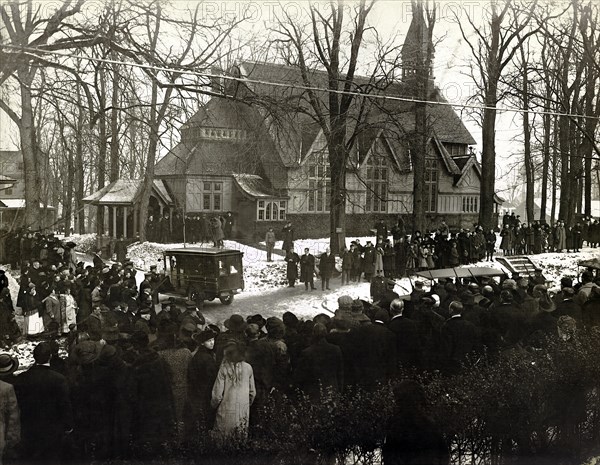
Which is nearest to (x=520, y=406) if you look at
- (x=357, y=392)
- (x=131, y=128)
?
(x=357, y=392)

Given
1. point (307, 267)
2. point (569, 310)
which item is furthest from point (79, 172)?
point (569, 310)

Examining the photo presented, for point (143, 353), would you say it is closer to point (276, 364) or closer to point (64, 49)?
point (276, 364)

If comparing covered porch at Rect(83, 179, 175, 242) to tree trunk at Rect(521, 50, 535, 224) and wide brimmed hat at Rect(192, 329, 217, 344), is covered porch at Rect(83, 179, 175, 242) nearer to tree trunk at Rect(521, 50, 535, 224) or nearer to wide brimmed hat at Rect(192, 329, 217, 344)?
wide brimmed hat at Rect(192, 329, 217, 344)

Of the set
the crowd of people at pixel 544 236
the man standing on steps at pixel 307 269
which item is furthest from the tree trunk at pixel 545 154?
the man standing on steps at pixel 307 269

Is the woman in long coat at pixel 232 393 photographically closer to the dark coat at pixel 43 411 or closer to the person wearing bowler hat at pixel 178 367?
the person wearing bowler hat at pixel 178 367

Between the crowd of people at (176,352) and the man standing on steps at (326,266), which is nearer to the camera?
the crowd of people at (176,352)

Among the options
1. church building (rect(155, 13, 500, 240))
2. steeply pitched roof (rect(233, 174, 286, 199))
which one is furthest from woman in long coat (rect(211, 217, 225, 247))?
steeply pitched roof (rect(233, 174, 286, 199))

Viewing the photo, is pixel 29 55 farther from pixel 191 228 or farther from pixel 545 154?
pixel 545 154
